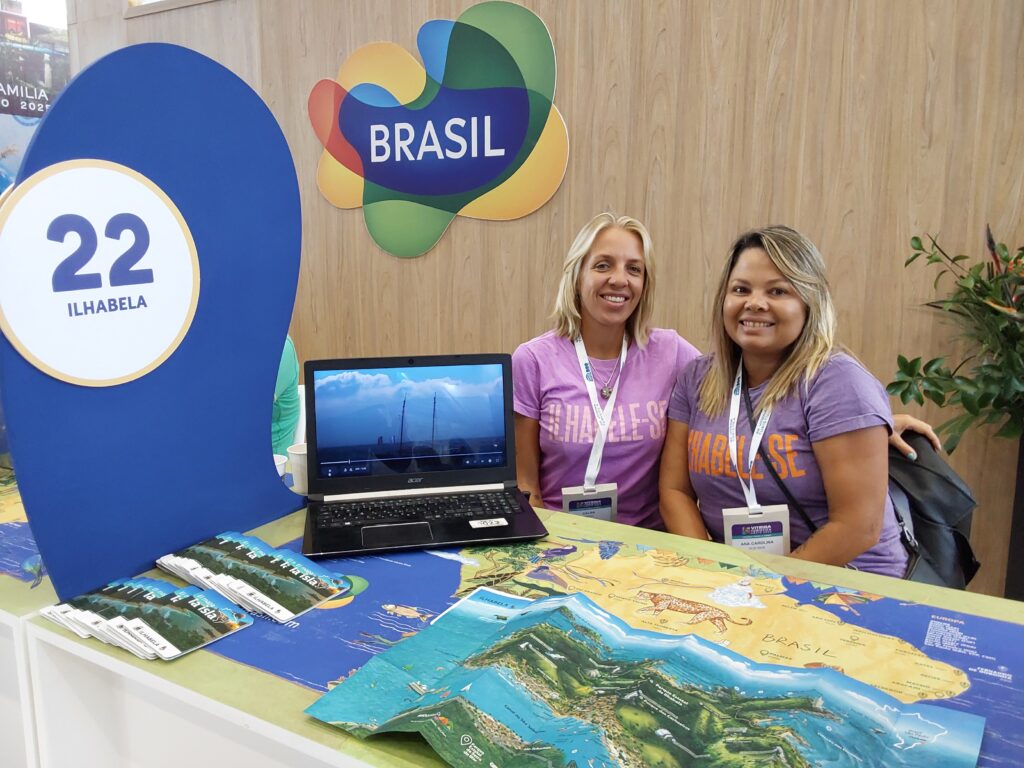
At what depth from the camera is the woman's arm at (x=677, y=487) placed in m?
1.83

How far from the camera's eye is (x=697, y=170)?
3072mm

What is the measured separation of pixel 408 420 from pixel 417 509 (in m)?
0.18

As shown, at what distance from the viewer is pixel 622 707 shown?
32.3 inches

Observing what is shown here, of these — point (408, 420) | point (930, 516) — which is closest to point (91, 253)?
point (408, 420)

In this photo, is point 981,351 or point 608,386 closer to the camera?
point 608,386

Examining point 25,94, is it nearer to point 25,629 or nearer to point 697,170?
point 25,629

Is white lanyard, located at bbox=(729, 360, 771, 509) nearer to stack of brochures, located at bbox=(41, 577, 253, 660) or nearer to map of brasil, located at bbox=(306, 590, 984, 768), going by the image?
map of brasil, located at bbox=(306, 590, 984, 768)

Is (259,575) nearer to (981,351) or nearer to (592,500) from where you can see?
(592,500)

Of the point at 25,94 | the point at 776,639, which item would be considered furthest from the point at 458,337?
the point at 776,639

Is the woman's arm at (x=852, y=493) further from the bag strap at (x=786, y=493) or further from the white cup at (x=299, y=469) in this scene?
the white cup at (x=299, y=469)

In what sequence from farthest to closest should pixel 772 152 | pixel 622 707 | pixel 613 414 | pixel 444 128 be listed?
pixel 444 128 → pixel 772 152 → pixel 613 414 → pixel 622 707

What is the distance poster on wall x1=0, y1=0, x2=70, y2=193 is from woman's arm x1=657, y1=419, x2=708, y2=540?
1772mm

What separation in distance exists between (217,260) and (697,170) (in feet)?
7.46

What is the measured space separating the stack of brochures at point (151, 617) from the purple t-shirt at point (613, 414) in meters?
1.09
